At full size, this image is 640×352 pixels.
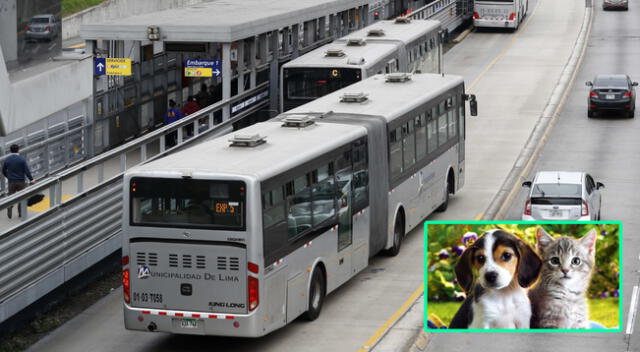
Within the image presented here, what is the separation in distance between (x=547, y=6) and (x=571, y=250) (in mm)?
76377

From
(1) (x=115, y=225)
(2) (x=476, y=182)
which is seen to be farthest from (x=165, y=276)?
(2) (x=476, y=182)

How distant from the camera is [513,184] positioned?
104 ft

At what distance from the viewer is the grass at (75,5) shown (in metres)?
76.1

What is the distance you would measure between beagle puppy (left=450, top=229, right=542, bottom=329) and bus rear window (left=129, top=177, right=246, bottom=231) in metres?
8.36

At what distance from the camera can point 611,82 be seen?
44125 millimetres

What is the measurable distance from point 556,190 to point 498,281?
18.4 meters

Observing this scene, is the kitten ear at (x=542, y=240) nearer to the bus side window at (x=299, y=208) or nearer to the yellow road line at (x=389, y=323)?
the yellow road line at (x=389, y=323)

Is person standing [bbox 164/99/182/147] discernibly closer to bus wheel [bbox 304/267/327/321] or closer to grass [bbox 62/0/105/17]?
bus wheel [bbox 304/267/327/321]

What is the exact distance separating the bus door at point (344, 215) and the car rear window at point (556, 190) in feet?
22.3

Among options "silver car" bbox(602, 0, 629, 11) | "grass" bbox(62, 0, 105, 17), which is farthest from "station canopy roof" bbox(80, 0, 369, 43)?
"silver car" bbox(602, 0, 629, 11)

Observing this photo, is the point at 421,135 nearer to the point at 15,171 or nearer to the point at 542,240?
the point at 15,171

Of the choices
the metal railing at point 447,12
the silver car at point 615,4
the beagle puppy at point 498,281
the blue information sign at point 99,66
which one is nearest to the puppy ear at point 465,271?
the beagle puppy at point 498,281

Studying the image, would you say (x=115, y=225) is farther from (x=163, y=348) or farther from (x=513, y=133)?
(x=513, y=133)

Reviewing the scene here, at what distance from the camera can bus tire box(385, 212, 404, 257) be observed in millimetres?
24000
